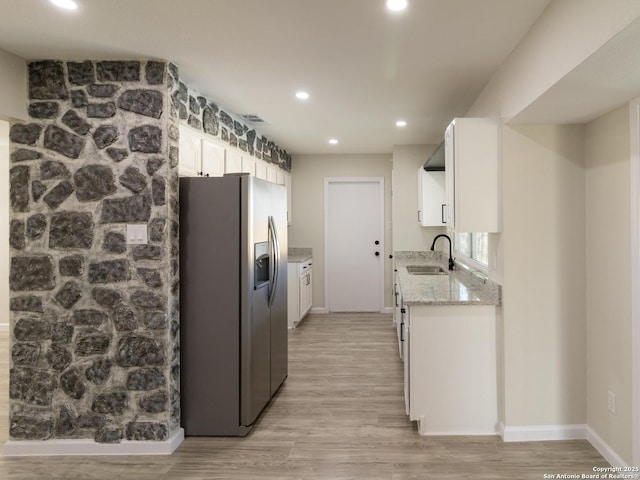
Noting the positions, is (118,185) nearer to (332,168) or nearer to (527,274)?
(527,274)

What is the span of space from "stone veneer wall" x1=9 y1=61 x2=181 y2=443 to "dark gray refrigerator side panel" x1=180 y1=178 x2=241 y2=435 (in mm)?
178

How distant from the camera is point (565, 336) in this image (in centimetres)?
276

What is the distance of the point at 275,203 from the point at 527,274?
6.29 ft

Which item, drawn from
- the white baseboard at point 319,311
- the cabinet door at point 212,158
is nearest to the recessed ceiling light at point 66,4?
the cabinet door at point 212,158

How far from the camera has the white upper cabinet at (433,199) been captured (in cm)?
517

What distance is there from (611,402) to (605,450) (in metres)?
0.30

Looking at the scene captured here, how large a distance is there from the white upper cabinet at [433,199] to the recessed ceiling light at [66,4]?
401cm

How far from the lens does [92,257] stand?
271 cm

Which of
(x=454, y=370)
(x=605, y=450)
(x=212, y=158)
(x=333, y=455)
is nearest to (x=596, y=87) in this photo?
(x=454, y=370)

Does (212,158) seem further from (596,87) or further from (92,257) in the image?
(596,87)

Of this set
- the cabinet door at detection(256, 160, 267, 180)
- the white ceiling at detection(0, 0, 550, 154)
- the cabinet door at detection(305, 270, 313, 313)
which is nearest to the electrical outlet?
the white ceiling at detection(0, 0, 550, 154)

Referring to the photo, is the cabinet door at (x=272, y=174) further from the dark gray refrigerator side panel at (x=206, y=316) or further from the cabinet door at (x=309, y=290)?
the dark gray refrigerator side panel at (x=206, y=316)

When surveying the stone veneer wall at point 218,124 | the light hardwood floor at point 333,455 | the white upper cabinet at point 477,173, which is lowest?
the light hardwood floor at point 333,455

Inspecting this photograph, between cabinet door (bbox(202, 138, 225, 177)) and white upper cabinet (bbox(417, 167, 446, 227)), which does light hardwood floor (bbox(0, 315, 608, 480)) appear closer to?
cabinet door (bbox(202, 138, 225, 177))
